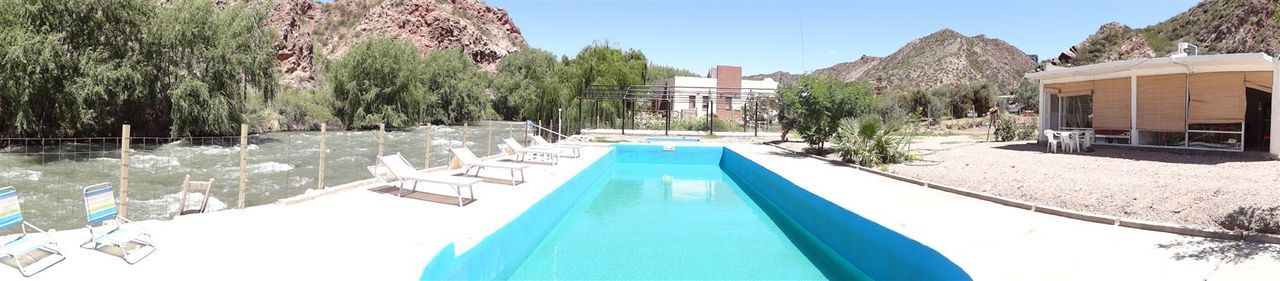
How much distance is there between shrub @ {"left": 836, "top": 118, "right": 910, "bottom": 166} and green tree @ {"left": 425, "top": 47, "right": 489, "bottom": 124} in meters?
28.1

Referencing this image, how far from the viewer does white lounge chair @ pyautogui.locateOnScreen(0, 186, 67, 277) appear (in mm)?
3880

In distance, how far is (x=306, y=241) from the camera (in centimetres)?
495

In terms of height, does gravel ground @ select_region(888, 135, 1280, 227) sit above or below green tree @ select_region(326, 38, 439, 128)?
below

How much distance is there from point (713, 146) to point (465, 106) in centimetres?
2548

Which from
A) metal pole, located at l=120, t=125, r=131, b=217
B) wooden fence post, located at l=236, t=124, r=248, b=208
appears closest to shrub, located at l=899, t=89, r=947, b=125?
wooden fence post, located at l=236, t=124, r=248, b=208

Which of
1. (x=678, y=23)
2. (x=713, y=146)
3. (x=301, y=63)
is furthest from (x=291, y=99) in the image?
(x=301, y=63)

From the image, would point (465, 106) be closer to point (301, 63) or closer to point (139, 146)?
point (139, 146)

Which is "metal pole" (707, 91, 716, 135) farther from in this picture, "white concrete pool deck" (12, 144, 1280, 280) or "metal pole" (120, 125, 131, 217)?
"metal pole" (120, 125, 131, 217)

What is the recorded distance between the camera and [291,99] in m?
29.5

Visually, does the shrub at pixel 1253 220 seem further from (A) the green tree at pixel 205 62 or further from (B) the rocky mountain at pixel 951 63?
(B) the rocky mountain at pixel 951 63

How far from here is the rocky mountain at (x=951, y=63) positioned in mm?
57219

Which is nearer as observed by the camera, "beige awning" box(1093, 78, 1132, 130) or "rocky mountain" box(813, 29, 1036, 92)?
"beige awning" box(1093, 78, 1132, 130)

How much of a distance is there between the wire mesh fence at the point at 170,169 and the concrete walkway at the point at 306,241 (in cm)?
144

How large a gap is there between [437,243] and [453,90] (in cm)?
3618
